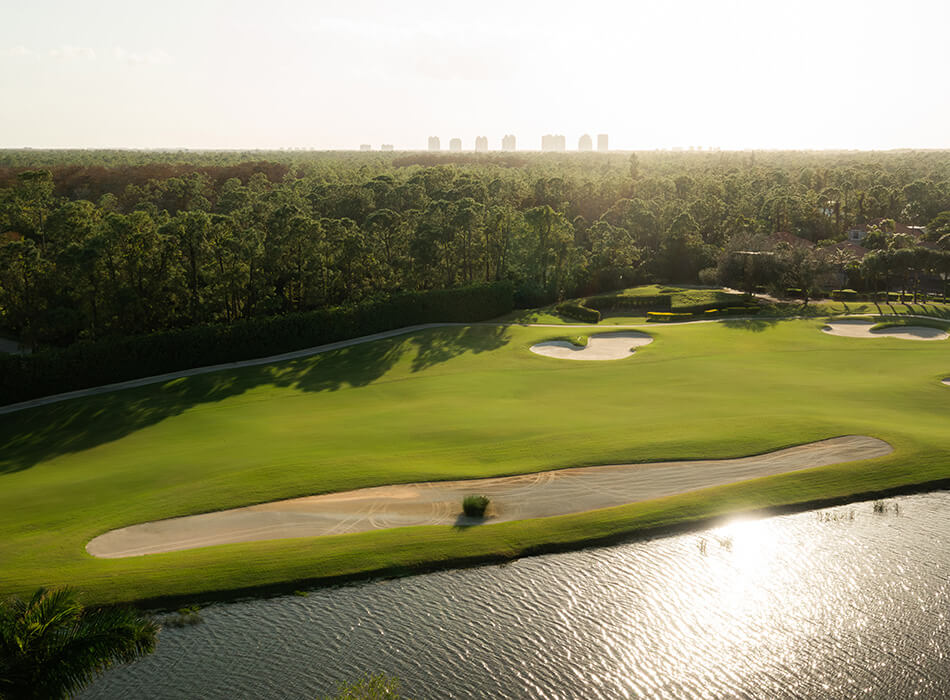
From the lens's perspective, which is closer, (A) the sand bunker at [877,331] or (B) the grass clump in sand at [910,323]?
(A) the sand bunker at [877,331]

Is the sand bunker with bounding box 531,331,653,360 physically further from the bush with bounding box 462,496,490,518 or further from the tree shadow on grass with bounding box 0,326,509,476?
the bush with bounding box 462,496,490,518

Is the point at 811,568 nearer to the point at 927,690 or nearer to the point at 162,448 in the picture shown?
the point at 927,690

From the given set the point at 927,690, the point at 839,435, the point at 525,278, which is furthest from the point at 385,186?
the point at 927,690

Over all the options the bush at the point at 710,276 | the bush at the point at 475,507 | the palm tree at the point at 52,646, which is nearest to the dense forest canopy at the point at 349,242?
the bush at the point at 710,276

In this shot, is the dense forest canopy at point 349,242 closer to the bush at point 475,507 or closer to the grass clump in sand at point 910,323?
the grass clump in sand at point 910,323

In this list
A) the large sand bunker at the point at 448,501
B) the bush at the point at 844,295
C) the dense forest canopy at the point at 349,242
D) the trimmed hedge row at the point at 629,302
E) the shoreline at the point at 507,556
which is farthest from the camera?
the bush at the point at 844,295

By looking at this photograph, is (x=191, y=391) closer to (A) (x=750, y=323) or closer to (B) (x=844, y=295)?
(A) (x=750, y=323)
